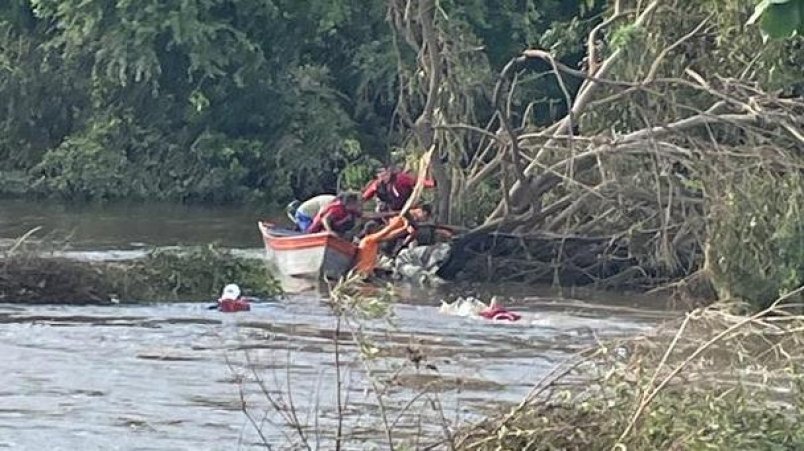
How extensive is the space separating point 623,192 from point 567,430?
13.2 meters

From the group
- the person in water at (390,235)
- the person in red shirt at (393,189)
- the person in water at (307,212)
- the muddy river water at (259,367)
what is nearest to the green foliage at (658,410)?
the muddy river water at (259,367)

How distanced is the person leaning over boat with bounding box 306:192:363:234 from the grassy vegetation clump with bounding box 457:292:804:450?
48.0 ft

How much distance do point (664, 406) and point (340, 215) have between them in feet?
50.7

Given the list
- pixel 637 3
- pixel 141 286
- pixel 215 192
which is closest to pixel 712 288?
pixel 637 3

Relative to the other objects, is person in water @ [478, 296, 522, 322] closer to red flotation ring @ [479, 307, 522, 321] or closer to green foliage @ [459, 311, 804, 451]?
red flotation ring @ [479, 307, 522, 321]

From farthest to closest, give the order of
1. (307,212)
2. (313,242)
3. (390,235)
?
(307,212) < (390,235) < (313,242)

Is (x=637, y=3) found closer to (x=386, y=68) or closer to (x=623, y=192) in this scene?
(x=623, y=192)

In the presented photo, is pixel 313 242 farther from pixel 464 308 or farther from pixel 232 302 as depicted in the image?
pixel 232 302

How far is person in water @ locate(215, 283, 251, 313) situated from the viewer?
781 inches

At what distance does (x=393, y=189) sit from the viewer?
24.9 meters

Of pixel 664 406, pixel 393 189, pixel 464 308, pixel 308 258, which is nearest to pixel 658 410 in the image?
pixel 664 406

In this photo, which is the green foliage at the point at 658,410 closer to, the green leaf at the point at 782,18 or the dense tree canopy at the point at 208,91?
the green leaf at the point at 782,18

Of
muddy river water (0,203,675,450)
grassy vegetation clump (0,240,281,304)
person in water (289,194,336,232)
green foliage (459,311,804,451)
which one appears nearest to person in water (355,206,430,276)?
muddy river water (0,203,675,450)

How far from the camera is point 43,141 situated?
40.2m
